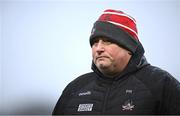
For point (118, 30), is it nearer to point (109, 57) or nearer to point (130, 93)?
point (109, 57)

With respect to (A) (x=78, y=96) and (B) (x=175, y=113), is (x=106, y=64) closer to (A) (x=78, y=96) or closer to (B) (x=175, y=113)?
(A) (x=78, y=96)

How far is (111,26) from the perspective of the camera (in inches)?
75.0

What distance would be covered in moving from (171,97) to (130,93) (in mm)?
204

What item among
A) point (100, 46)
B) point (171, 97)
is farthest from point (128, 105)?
point (100, 46)

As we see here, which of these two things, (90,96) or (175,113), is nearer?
(175,113)

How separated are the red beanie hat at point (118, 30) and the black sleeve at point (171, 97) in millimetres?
293

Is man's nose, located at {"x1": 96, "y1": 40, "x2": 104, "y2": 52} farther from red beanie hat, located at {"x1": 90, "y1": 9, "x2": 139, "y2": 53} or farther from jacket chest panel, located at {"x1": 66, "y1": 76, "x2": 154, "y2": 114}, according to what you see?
jacket chest panel, located at {"x1": 66, "y1": 76, "x2": 154, "y2": 114}

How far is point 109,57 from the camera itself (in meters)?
1.81

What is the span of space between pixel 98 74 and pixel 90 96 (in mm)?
149

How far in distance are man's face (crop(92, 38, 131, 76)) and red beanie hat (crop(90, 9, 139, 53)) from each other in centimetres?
3

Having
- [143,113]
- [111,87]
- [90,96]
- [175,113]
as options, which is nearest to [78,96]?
[90,96]

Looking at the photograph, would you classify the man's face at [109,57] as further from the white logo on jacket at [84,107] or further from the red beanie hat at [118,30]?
the white logo on jacket at [84,107]

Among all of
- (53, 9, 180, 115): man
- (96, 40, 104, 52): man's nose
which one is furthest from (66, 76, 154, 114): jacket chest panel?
(96, 40, 104, 52): man's nose

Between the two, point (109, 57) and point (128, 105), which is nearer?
point (128, 105)
